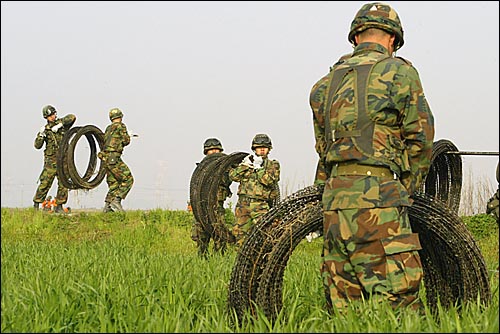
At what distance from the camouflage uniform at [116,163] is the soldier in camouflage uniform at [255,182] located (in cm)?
493

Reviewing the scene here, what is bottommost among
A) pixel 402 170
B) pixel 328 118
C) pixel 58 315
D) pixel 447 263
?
pixel 58 315

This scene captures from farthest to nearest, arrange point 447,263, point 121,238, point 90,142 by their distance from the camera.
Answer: point 90,142
point 121,238
point 447,263

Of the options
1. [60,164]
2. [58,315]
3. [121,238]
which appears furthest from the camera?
[60,164]

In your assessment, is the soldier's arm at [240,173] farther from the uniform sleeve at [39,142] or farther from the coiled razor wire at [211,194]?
the uniform sleeve at [39,142]

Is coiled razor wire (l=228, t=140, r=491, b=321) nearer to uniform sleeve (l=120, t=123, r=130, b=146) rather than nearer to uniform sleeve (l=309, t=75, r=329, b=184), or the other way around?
uniform sleeve (l=309, t=75, r=329, b=184)

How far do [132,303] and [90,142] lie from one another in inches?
438

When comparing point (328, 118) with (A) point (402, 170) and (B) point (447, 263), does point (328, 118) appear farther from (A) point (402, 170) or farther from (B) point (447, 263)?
(B) point (447, 263)

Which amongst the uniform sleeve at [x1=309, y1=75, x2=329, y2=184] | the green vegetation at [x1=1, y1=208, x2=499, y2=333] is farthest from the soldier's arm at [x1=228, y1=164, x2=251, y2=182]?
the uniform sleeve at [x1=309, y1=75, x2=329, y2=184]

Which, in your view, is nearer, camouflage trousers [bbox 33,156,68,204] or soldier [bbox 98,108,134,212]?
soldier [bbox 98,108,134,212]

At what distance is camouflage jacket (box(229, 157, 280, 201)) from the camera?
10.0 metres

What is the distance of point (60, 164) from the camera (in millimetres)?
13859

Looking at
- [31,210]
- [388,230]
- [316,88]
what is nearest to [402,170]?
[388,230]

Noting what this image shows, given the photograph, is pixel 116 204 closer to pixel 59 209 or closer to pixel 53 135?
pixel 59 209

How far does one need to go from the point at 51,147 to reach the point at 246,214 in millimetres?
6521
